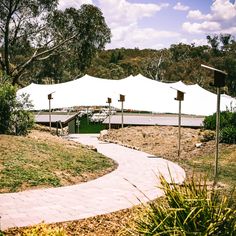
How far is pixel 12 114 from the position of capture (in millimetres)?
16672

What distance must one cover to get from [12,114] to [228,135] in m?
8.95

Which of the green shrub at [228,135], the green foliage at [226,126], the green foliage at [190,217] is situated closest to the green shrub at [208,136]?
the green foliage at [226,126]

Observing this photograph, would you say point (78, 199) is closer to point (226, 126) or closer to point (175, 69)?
point (226, 126)

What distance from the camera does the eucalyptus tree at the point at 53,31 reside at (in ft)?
98.7

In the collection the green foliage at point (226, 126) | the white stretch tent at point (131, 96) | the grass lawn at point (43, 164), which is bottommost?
the grass lawn at point (43, 164)

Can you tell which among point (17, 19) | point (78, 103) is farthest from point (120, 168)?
point (17, 19)

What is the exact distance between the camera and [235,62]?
208 ft

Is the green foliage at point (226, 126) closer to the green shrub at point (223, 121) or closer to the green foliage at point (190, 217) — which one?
the green shrub at point (223, 121)

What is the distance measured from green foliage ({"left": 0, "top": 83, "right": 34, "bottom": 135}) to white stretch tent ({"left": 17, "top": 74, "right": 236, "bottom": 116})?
9297mm

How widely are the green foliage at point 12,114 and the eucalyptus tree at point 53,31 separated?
13158mm

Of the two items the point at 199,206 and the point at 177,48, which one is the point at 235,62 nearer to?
the point at 177,48

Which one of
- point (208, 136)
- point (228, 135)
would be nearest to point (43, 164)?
point (228, 135)

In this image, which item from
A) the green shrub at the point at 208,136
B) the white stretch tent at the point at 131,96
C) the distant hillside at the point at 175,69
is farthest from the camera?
the distant hillside at the point at 175,69

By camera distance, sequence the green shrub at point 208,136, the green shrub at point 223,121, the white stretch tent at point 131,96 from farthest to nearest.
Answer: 1. the white stretch tent at point 131,96
2. the green shrub at point 223,121
3. the green shrub at point 208,136
